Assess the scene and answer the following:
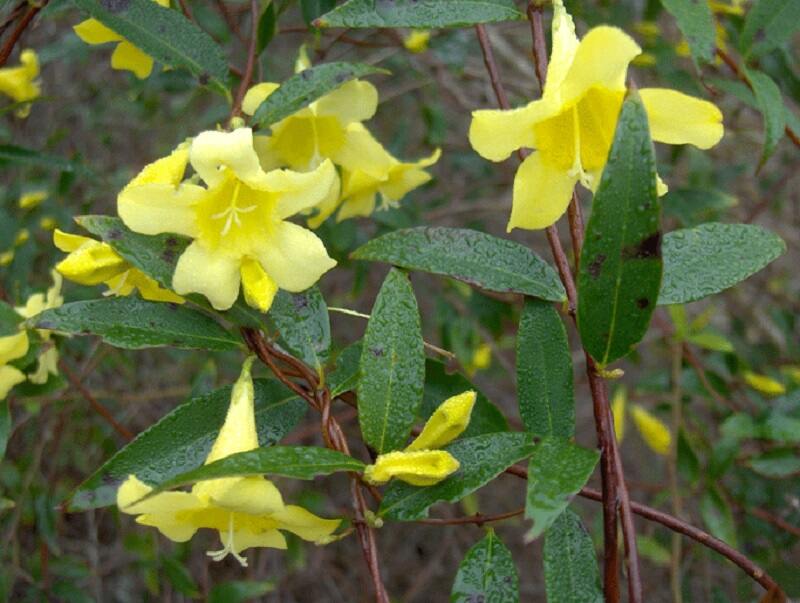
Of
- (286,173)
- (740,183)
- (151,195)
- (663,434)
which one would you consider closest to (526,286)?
(286,173)

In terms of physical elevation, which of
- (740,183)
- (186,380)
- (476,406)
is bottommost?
(186,380)

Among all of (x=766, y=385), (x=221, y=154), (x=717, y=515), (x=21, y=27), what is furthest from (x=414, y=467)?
(x=766, y=385)

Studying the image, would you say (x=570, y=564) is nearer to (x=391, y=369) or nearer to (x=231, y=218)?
(x=391, y=369)

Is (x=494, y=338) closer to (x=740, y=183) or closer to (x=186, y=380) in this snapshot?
(x=186, y=380)

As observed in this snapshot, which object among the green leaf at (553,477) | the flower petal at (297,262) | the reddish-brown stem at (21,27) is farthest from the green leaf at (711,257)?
the reddish-brown stem at (21,27)

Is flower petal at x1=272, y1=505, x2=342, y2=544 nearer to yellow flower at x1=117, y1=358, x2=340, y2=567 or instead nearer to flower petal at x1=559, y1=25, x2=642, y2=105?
yellow flower at x1=117, y1=358, x2=340, y2=567

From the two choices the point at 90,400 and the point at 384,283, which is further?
the point at 90,400
